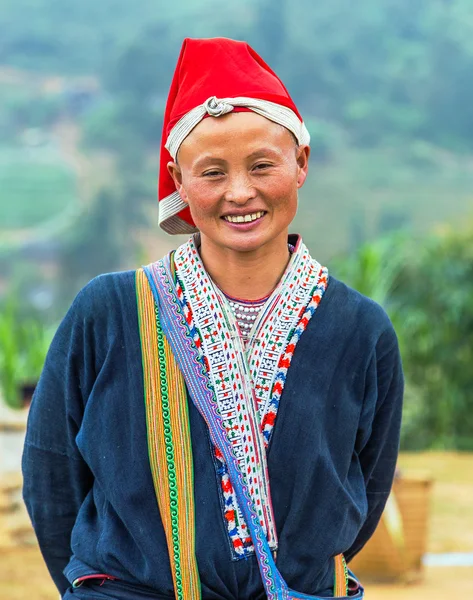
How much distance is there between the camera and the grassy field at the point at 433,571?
5.29 m

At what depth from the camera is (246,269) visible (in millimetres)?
2176

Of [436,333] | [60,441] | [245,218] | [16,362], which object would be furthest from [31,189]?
[245,218]

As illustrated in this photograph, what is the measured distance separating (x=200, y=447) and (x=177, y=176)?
56 centimetres

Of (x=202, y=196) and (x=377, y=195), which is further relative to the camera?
(x=377, y=195)

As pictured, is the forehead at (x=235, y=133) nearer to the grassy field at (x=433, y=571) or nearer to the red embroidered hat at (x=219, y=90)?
the red embroidered hat at (x=219, y=90)

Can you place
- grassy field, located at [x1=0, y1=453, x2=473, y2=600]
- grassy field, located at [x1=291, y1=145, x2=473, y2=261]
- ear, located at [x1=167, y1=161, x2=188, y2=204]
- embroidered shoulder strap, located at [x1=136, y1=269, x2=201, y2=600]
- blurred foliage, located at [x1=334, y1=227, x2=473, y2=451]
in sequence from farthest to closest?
grassy field, located at [x1=291, y1=145, x2=473, y2=261], blurred foliage, located at [x1=334, y1=227, x2=473, y2=451], grassy field, located at [x1=0, y1=453, x2=473, y2=600], ear, located at [x1=167, y1=161, x2=188, y2=204], embroidered shoulder strap, located at [x1=136, y1=269, x2=201, y2=600]

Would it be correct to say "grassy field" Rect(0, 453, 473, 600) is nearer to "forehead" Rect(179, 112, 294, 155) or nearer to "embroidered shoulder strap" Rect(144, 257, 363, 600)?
"embroidered shoulder strap" Rect(144, 257, 363, 600)

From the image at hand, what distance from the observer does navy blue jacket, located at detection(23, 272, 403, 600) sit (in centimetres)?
205

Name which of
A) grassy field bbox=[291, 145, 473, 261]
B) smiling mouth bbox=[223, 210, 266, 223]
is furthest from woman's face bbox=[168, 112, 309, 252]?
grassy field bbox=[291, 145, 473, 261]

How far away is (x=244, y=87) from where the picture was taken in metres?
2.07

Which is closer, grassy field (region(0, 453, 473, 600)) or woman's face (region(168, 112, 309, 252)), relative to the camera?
woman's face (region(168, 112, 309, 252))

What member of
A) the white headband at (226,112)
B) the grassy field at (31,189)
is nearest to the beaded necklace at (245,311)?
the white headband at (226,112)

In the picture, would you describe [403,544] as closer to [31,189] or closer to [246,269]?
[246,269]

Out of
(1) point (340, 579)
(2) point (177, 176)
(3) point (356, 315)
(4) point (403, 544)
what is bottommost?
(4) point (403, 544)
